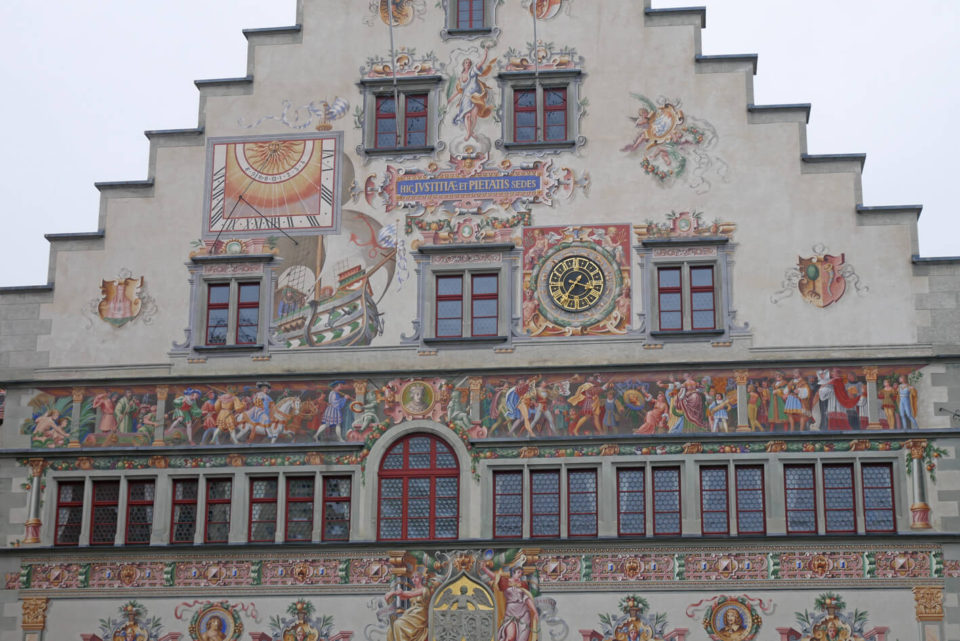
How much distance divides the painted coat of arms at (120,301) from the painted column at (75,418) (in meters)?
1.17

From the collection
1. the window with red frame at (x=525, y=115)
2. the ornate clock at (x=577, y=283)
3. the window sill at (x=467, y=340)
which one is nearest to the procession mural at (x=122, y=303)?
the window sill at (x=467, y=340)

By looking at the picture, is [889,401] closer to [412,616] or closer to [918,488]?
[918,488]

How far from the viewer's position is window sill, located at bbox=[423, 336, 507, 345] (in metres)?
27.2

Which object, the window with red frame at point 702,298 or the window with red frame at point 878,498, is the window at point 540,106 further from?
the window with red frame at point 878,498

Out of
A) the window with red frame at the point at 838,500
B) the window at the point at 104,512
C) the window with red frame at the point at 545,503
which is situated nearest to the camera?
the window with red frame at the point at 838,500

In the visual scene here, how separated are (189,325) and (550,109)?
6337 mm

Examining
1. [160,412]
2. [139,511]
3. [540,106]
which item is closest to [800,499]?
[540,106]

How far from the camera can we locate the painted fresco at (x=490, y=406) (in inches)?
1043

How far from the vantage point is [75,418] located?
1094 inches

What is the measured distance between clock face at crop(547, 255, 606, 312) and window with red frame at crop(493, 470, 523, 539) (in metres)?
2.60

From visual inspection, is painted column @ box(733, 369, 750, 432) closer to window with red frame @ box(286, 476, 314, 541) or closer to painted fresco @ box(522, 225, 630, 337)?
painted fresco @ box(522, 225, 630, 337)

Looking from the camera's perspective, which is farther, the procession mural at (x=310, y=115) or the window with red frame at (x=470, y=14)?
the window with red frame at (x=470, y=14)

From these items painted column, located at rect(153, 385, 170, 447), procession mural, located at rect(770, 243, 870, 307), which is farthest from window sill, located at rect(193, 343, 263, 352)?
procession mural, located at rect(770, 243, 870, 307)

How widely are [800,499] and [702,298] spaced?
324 centimetres
